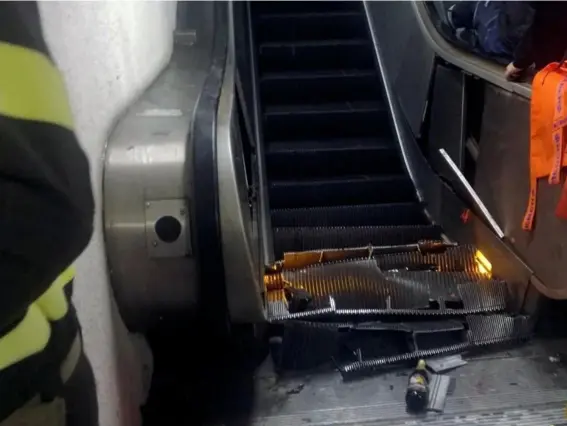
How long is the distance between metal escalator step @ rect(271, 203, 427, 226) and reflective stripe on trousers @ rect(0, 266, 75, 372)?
104 inches

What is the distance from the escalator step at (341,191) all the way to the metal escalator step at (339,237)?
477 millimetres

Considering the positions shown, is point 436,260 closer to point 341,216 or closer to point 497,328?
point 497,328

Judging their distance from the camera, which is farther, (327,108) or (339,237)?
(327,108)

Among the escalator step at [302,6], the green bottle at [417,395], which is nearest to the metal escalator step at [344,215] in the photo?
the green bottle at [417,395]

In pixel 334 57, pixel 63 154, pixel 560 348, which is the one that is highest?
pixel 63 154

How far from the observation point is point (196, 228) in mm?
1890

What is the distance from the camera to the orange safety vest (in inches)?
85.4

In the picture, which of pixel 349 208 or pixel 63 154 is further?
pixel 349 208

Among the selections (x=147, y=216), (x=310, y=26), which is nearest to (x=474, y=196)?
(x=147, y=216)

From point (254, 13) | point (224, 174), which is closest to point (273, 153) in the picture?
point (254, 13)

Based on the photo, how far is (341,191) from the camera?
3926 mm

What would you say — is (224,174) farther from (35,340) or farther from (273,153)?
(273,153)

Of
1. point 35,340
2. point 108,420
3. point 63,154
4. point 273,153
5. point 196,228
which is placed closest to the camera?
point 63,154

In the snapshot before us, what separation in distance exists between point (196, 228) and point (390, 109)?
265 centimetres
